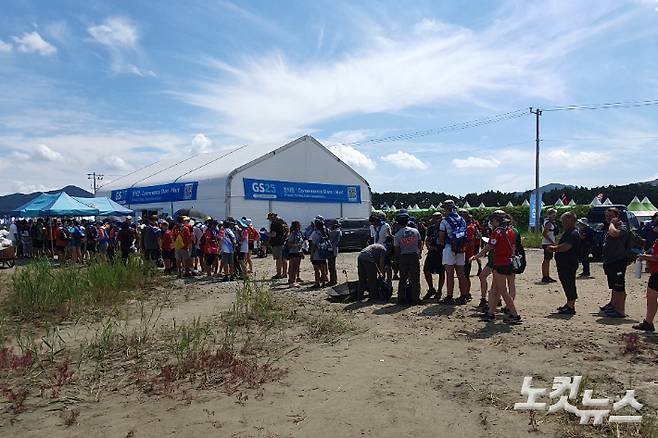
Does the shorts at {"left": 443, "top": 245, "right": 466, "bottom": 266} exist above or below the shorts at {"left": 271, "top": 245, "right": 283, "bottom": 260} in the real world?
above

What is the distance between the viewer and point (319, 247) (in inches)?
453

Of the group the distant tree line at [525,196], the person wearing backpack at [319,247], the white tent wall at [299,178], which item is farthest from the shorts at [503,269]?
the distant tree line at [525,196]

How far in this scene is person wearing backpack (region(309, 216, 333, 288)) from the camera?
1151cm

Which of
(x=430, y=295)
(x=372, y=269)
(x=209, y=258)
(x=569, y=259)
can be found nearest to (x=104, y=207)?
(x=209, y=258)

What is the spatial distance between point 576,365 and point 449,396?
1665 millimetres

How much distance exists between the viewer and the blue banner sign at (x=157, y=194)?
28766 mm

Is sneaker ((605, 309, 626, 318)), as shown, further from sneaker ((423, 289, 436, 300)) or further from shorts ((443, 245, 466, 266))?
sneaker ((423, 289, 436, 300))

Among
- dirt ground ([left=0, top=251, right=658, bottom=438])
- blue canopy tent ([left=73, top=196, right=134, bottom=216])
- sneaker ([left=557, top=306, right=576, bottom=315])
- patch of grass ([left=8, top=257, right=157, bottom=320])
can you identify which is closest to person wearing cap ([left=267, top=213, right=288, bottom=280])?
patch of grass ([left=8, top=257, right=157, bottom=320])

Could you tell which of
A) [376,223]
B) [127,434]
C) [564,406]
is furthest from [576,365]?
[376,223]

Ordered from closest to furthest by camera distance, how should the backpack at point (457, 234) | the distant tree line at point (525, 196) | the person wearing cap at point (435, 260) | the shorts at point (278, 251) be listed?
the backpack at point (457, 234) → the person wearing cap at point (435, 260) → the shorts at point (278, 251) → the distant tree line at point (525, 196)

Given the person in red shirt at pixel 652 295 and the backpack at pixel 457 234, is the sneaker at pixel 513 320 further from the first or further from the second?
the backpack at pixel 457 234

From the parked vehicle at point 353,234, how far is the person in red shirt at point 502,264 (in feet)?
50.3

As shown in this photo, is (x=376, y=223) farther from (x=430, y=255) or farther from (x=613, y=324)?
(x=613, y=324)

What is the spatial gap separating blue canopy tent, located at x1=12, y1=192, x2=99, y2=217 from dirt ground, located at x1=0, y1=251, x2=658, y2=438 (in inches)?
632
